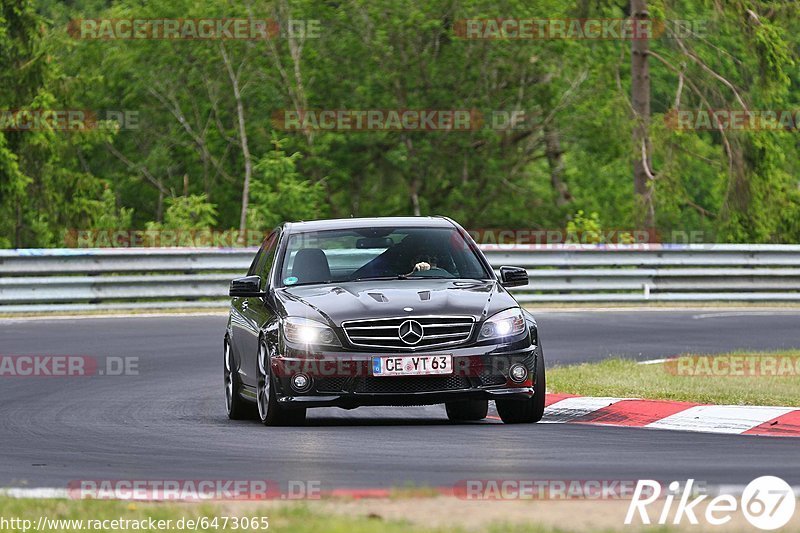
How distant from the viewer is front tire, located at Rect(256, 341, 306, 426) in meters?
11.9

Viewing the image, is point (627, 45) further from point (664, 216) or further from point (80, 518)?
point (80, 518)

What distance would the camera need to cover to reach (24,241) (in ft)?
138

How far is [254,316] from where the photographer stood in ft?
42.0

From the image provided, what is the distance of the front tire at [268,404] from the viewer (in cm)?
1191

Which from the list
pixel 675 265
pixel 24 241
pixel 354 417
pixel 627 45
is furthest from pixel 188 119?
pixel 354 417

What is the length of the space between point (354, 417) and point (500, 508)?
5.87 m

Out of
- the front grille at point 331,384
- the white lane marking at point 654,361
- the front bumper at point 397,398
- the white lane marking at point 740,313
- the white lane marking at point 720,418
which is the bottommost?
the white lane marking at point 740,313

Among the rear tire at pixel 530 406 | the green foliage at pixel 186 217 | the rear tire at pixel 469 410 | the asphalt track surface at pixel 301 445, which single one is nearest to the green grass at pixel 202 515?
the asphalt track surface at pixel 301 445

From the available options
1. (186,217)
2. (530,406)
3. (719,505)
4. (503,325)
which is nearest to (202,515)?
(719,505)

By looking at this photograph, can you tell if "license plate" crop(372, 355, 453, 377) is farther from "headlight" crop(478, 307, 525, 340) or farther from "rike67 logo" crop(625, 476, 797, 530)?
"rike67 logo" crop(625, 476, 797, 530)

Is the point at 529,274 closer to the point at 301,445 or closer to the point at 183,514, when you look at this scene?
the point at 301,445

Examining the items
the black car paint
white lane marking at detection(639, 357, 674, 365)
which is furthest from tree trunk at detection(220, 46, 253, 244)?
the black car paint

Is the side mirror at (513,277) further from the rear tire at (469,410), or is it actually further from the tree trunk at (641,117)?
the tree trunk at (641,117)

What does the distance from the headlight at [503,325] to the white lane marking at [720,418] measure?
1160 millimetres
